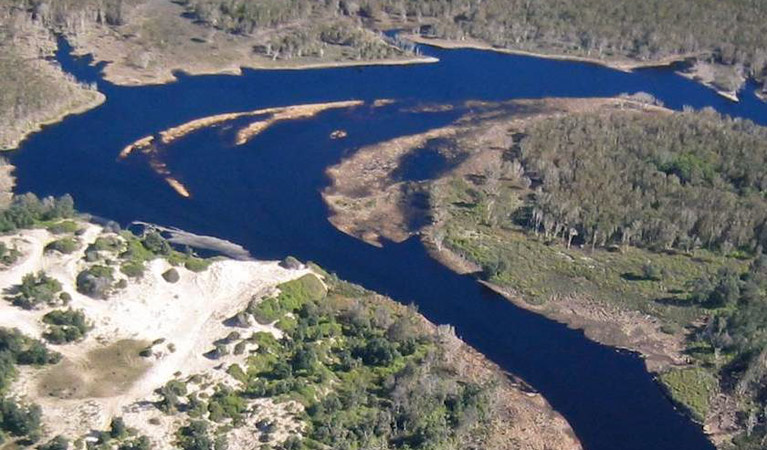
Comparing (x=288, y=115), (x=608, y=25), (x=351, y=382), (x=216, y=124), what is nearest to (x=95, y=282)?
(x=351, y=382)

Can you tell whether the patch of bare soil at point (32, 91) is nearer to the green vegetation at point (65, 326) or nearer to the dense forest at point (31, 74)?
the dense forest at point (31, 74)

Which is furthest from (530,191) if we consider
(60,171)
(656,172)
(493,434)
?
(60,171)

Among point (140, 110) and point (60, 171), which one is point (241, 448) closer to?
point (60, 171)

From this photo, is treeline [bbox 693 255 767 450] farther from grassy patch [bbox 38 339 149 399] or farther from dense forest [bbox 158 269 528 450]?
grassy patch [bbox 38 339 149 399]

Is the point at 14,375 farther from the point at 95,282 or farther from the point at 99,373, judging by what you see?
the point at 95,282

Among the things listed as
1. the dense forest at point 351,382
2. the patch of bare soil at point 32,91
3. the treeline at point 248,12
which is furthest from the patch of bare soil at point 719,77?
the patch of bare soil at point 32,91
